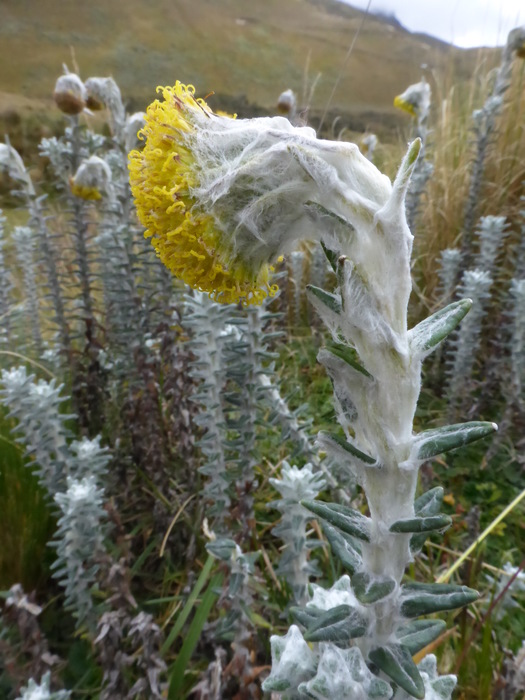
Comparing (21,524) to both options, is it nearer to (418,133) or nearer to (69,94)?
(69,94)

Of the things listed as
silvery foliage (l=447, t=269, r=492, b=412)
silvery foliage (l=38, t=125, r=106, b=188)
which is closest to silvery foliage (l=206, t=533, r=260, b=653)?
silvery foliage (l=447, t=269, r=492, b=412)

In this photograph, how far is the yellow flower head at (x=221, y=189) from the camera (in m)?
0.67

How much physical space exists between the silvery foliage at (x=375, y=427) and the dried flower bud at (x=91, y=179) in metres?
1.68

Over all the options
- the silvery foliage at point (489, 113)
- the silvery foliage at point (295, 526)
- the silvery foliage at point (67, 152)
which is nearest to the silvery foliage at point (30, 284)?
the silvery foliage at point (67, 152)

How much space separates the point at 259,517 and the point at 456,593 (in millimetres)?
1343

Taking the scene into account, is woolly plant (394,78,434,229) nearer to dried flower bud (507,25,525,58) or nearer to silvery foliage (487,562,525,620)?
dried flower bud (507,25,525,58)

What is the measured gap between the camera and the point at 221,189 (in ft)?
2.28

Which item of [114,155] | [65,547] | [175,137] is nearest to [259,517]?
[65,547]

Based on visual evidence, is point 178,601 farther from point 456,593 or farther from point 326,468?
point 456,593

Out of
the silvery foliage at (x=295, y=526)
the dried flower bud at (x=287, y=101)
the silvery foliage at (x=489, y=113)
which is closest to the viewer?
the silvery foliage at (x=295, y=526)

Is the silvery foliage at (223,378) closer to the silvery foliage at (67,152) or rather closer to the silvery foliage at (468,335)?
the silvery foliage at (468,335)

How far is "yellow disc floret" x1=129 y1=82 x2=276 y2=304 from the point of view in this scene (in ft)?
2.36

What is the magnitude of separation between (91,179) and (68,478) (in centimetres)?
129

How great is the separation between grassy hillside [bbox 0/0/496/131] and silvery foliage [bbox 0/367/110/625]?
6.79 metres
